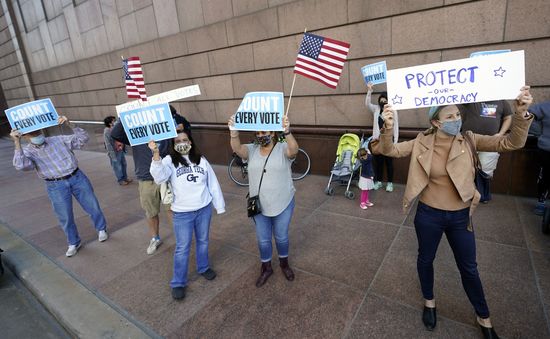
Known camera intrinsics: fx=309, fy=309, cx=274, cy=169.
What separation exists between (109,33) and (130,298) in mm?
10995

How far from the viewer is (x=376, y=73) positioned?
5297 millimetres

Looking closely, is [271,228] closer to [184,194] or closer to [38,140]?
[184,194]

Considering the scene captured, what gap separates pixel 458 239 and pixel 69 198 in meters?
4.97

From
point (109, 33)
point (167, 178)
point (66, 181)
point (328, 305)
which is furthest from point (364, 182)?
point (109, 33)

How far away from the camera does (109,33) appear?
11.3m

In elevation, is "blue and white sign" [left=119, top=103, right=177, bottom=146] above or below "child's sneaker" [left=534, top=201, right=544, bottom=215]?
above

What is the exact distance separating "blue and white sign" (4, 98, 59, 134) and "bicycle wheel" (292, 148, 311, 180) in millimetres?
4840

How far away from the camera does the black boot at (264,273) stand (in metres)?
3.50

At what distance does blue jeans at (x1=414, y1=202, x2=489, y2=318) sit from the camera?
8.01ft

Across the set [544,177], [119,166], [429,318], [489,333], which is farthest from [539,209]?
[119,166]

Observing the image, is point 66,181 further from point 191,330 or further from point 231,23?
point 231,23

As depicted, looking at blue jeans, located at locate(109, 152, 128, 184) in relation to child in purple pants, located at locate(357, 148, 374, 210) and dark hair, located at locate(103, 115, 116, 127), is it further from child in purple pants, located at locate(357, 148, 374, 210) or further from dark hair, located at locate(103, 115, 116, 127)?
child in purple pants, located at locate(357, 148, 374, 210)

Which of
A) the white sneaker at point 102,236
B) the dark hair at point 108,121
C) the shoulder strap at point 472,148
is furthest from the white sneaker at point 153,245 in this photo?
the dark hair at point 108,121

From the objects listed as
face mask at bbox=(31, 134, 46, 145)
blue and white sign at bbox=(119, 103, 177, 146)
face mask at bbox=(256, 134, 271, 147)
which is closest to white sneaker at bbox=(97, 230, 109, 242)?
face mask at bbox=(31, 134, 46, 145)
